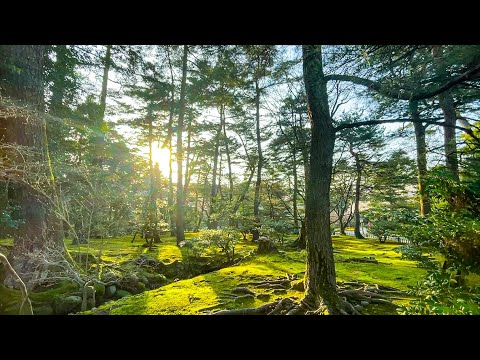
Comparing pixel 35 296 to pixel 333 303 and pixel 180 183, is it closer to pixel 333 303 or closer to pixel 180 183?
pixel 333 303

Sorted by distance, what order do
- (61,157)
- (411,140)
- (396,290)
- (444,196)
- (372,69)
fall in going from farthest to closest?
(411,140)
(61,157)
(396,290)
(372,69)
(444,196)

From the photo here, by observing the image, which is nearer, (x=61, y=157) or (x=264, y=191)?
(x=61, y=157)

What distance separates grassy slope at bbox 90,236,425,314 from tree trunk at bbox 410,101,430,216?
1.23 metres

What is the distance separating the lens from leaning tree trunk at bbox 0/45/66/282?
3.22 metres

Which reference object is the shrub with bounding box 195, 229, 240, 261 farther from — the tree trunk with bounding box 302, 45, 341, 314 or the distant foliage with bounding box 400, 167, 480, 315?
the distant foliage with bounding box 400, 167, 480, 315

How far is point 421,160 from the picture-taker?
3398 mm

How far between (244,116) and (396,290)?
860 cm

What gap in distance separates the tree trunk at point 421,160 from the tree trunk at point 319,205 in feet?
2.75
